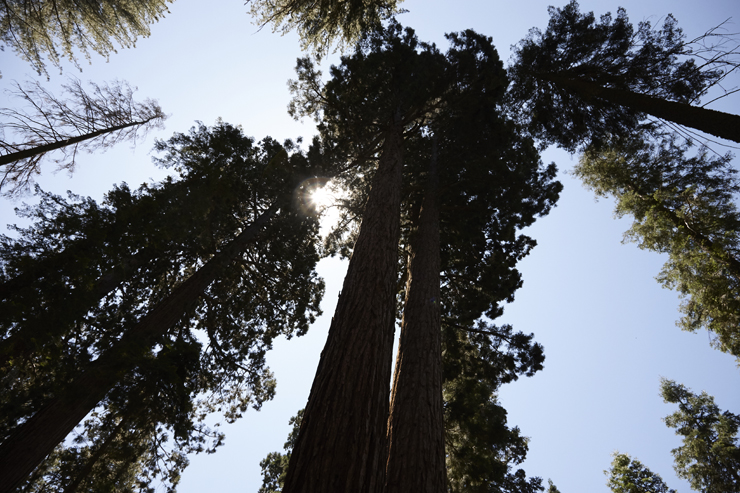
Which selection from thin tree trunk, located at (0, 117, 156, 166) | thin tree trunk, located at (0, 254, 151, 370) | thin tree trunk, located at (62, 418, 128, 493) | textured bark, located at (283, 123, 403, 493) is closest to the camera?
textured bark, located at (283, 123, 403, 493)

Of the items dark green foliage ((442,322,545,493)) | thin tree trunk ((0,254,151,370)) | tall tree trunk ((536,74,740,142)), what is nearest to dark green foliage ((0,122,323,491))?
thin tree trunk ((0,254,151,370))

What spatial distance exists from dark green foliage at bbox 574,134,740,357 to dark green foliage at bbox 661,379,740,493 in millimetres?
6855

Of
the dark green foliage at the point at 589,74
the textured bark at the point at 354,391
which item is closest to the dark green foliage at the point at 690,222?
the dark green foliage at the point at 589,74

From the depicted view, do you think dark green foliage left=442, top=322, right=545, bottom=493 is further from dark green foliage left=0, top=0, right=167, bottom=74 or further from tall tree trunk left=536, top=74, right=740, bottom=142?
dark green foliage left=0, top=0, right=167, bottom=74

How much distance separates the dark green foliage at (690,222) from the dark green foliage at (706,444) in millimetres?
6855

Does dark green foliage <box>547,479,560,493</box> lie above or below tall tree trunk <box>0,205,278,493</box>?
Answer: above

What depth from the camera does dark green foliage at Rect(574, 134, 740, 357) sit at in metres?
9.87

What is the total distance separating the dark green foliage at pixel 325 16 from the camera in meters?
6.74

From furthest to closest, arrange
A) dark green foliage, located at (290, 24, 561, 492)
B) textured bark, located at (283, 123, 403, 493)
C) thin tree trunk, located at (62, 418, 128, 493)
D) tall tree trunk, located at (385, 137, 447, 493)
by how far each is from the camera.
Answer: dark green foliage, located at (290, 24, 561, 492) → thin tree trunk, located at (62, 418, 128, 493) → tall tree trunk, located at (385, 137, 447, 493) → textured bark, located at (283, 123, 403, 493)

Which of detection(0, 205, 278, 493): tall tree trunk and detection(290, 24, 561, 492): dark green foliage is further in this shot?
detection(290, 24, 561, 492): dark green foliage

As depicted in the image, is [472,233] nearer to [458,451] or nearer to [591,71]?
[591,71]

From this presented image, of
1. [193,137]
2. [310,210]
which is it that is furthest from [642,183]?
[193,137]

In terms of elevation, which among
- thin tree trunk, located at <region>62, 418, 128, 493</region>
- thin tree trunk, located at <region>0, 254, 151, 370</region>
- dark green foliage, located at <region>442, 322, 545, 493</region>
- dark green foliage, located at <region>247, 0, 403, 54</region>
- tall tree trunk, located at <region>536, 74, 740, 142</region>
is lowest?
thin tree trunk, located at <region>62, 418, 128, 493</region>

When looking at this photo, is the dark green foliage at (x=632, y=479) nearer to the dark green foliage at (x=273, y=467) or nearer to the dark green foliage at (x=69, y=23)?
the dark green foliage at (x=273, y=467)
